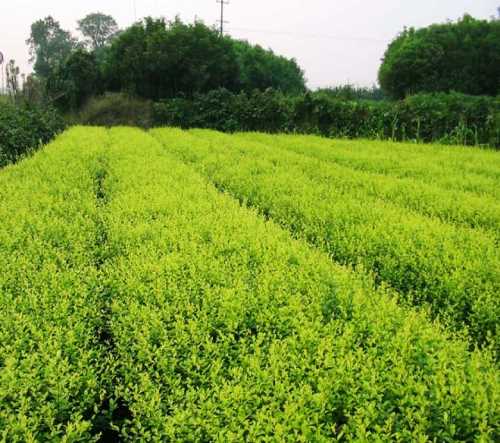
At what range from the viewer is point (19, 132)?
15508 mm

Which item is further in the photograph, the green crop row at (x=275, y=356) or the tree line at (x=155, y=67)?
the tree line at (x=155, y=67)

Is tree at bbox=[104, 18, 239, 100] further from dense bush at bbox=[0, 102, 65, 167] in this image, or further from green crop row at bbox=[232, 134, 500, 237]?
green crop row at bbox=[232, 134, 500, 237]

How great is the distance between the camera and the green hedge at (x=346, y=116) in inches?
788

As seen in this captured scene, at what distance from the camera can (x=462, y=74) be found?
4028 centimetres

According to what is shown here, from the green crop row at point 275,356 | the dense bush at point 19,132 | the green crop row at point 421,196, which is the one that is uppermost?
the dense bush at point 19,132

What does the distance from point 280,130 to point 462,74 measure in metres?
21.1

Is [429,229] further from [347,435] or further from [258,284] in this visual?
[347,435]

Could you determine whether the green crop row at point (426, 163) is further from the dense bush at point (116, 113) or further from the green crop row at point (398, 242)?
the dense bush at point (116, 113)

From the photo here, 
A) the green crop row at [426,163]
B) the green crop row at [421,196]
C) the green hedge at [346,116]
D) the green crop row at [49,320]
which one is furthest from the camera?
the green hedge at [346,116]

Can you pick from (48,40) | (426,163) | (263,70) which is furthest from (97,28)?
(426,163)

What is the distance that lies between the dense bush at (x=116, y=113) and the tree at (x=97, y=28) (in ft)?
264

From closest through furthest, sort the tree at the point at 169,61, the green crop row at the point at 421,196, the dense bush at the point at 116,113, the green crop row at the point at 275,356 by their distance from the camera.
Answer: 1. the green crop row at the point at 275,356
2. the green crop row at the point at 421,196
3. the dense bush at the point at 116,113
4. the tree at the point at 169,61

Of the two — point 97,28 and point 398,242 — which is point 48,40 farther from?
point 398,242

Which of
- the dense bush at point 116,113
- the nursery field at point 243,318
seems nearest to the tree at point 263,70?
the dense bush at point 116,113
